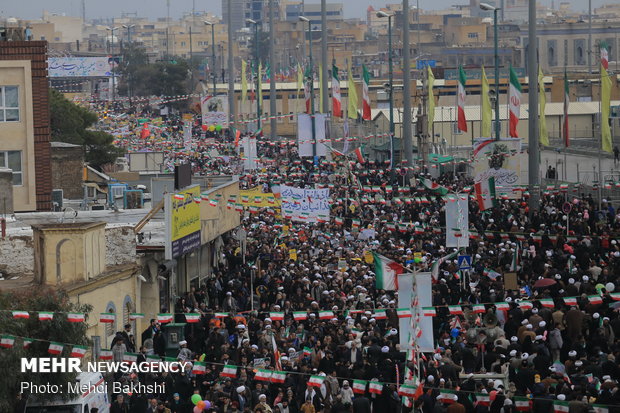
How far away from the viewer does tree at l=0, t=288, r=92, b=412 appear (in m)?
15.8

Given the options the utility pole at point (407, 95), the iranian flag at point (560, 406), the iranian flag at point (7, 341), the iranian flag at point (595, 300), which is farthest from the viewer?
the utility pole at point (407, 95)

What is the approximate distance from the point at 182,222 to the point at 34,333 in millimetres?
10121

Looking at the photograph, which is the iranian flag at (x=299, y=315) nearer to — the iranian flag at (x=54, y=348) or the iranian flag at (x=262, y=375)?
the iranian flag at (x=262, y=375)

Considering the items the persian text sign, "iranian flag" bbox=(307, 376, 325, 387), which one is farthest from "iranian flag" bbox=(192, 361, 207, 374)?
the persian text sign

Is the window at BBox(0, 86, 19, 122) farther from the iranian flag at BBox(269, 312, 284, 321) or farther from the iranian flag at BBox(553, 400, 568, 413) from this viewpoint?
the iranian flag at BBox(553, 400, 568, 413)

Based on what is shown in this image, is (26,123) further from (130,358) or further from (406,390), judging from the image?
(406,390)

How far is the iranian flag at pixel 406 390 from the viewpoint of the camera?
58.3ft

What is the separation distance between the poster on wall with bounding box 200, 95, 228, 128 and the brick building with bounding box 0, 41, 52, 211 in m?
27.3

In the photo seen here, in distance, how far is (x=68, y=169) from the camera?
41.8m

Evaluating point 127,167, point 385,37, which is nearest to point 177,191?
point 127,167

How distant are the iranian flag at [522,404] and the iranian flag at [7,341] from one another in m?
5.94

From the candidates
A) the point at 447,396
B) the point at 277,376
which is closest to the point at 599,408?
the point at 447,396

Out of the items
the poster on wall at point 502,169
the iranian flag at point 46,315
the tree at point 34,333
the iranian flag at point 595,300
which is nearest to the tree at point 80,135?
the poster on wall at point 502,169

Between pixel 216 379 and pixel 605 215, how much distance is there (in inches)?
654
